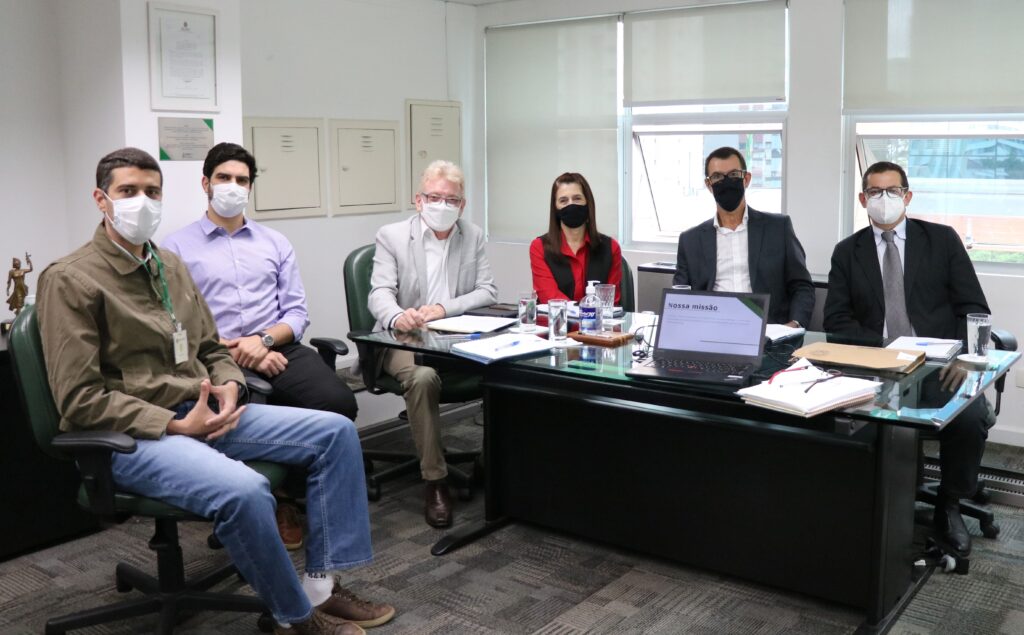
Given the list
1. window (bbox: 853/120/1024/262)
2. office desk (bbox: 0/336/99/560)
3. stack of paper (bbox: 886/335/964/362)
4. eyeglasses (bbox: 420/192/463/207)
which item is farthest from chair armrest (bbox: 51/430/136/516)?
window (bbox: 853/120/1024/262)

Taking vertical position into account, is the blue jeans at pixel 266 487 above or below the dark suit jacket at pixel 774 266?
below

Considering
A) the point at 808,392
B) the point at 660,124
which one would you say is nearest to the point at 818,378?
the point at 808,392

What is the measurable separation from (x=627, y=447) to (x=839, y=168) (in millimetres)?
2371

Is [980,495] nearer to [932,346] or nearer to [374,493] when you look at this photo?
[932,346]

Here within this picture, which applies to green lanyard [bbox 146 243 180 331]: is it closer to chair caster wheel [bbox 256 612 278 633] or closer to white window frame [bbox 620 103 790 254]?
chair caster wheel [bbox 256 612 278 633]

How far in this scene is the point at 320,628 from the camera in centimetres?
278

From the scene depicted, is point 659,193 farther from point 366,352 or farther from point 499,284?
point 366,352

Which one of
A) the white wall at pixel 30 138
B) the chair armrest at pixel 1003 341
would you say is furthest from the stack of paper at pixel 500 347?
the white wall at pixel 30 138

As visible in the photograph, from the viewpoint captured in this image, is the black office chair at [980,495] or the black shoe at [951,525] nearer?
the black shoe at [951,525]

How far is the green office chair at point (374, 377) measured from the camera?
3895 millimetres

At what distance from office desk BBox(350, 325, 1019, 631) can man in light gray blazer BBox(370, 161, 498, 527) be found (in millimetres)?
231

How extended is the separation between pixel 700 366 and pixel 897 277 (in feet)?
4.31

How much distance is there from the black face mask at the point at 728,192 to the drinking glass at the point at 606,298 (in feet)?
2.55

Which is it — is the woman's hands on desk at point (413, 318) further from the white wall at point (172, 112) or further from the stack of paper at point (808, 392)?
the stack of paper at point (808, 392)
